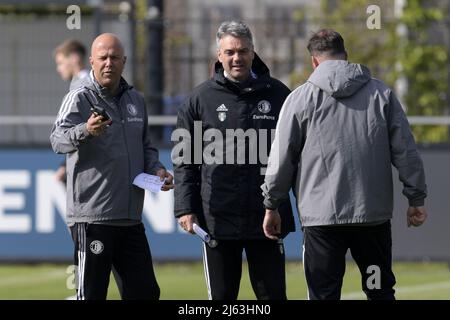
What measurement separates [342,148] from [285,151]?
1.15ft

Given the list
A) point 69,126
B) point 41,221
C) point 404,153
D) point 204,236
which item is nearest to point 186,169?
point 204,236

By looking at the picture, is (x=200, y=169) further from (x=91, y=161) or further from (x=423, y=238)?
(x=423, y=238)

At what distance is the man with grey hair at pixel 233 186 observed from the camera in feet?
29.2

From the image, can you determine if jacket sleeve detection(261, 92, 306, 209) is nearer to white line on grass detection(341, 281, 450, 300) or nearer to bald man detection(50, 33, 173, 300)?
bald man detection(50, 33, 173, 300)

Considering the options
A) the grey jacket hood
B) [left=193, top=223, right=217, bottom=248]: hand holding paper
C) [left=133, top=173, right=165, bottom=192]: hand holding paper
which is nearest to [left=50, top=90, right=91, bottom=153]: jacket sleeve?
[left=133, top=173, right=165, bottom=192]: hand holding paper

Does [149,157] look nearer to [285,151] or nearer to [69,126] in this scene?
[69,126]

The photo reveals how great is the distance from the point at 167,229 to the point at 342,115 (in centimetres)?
716

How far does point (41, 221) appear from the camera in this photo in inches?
604

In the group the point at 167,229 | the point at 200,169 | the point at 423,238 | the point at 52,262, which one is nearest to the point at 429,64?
the point at 423,238

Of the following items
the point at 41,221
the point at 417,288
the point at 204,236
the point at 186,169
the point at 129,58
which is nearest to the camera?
the point at 204,236

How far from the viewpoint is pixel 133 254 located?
9.06 meters

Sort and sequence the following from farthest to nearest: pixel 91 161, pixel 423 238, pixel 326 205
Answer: pixel 423 238
pixel 91 161
pixel 326 205

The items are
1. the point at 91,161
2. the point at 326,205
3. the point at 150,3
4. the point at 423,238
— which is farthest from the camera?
the point at 150,3
